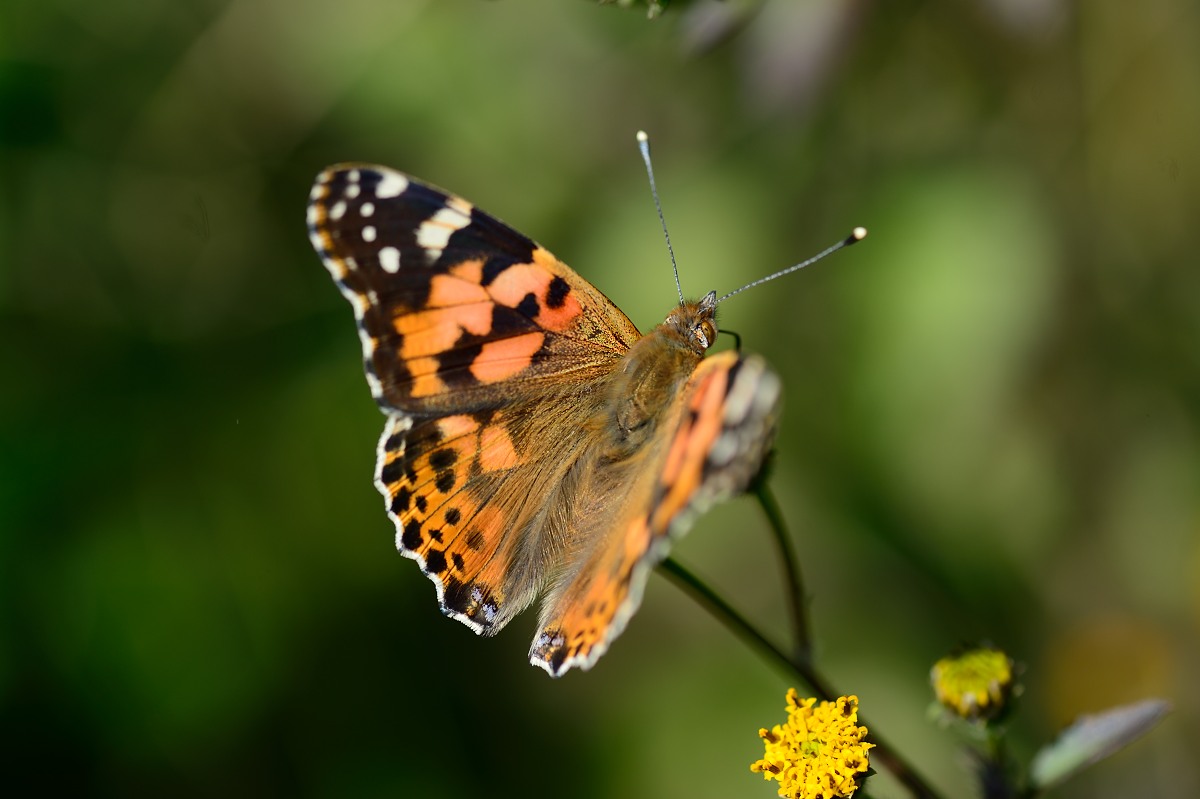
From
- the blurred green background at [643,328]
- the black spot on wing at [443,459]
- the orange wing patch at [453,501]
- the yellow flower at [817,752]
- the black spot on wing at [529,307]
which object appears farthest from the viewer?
the blurred green background at [643,328]

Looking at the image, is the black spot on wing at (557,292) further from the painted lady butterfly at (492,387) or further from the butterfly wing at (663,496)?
the butterfly wing at (663,496)

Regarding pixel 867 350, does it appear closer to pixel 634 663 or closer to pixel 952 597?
pixel 952 597

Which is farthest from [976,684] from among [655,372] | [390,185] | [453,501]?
[390,185]

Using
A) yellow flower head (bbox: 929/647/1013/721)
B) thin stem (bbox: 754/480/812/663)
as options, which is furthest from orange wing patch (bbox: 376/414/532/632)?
yellow flower head (bbox: 929/647/1013/721)

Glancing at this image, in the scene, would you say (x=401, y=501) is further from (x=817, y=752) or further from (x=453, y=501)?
(x=817, y=752)

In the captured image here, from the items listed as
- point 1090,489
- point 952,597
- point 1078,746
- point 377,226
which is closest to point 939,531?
point 952,597

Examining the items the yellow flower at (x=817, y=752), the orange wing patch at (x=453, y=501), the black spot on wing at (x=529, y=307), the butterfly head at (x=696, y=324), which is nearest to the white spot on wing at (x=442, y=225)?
the black spot on wing at (x=529, y=307)
